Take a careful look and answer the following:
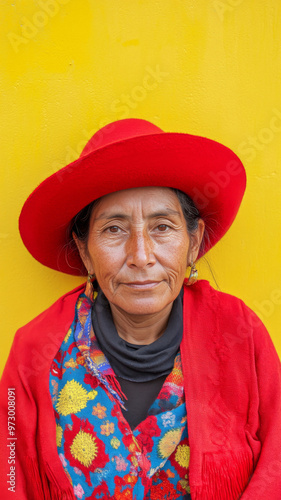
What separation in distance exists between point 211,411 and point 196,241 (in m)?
0.66

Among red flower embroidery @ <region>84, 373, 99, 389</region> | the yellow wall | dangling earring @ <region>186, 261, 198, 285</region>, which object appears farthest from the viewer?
the yellow wall

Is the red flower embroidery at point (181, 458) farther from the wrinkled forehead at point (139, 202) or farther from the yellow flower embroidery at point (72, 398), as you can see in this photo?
the wrinkled forehead at point (139, 202)

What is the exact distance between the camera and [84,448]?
6.09ft

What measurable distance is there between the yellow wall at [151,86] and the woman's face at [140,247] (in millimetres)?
573

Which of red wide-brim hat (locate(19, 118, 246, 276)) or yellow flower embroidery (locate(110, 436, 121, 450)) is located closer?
red wide-brim hat (locate(19, 118, 246, 276))

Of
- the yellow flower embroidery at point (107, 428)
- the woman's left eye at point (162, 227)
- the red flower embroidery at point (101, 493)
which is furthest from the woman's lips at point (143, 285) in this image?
the red flower embroidery at point (101, 493)

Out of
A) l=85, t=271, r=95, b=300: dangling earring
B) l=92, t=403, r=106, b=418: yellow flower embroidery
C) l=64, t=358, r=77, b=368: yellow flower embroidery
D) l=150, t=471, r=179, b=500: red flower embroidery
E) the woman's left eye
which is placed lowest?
l=150, t=471, r=179, b=500: red flower embroidery

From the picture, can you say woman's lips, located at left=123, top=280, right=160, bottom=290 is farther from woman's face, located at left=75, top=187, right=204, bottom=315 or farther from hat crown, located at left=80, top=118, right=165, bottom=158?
hat crown, located at left=80, top=118, right=165, bottom=158

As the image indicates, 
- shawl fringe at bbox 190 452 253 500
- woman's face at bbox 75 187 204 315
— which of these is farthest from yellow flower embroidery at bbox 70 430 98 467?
woman's face at bbox 75 187 204 315

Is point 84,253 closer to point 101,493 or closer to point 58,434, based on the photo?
point 58,434

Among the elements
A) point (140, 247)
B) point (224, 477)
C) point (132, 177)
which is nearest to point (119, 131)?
point (132, 177)

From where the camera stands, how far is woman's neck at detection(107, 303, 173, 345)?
204 cm

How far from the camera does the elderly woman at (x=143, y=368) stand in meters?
1.80

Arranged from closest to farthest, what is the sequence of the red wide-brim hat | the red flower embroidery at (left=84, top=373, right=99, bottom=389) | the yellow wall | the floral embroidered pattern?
the red wide-brim hat < the floral embroidered pattern < the red flower embroidery at (left=84, top=373, right=99, bottom=389) < the yellow wall
